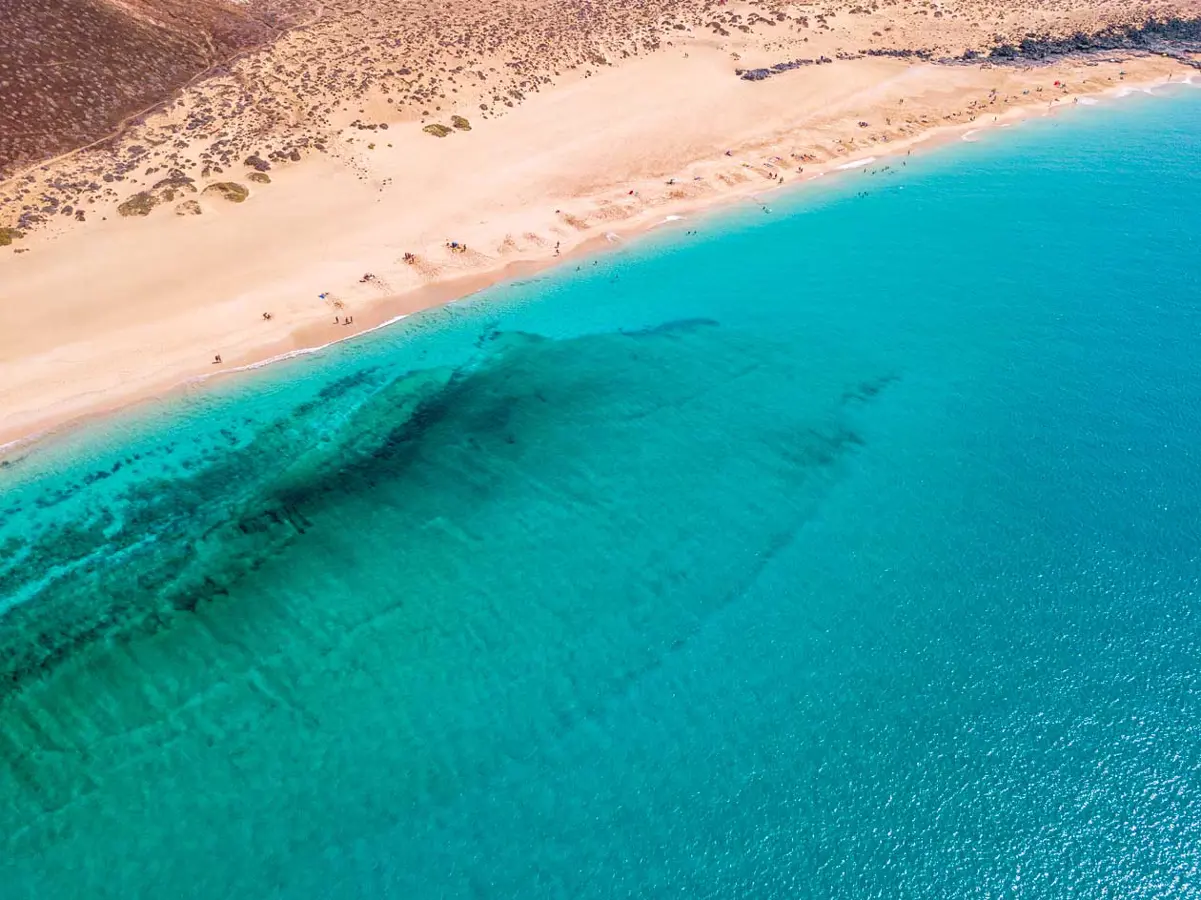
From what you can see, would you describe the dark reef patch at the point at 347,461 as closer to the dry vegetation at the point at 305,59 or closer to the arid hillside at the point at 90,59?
the dry vegetation at the point at 305,59

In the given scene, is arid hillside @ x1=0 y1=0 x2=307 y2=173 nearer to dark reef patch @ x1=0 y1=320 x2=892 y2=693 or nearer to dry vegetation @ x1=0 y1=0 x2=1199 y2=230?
dry vegetation @ x1=0 y1=0 x2=1199 y2=230

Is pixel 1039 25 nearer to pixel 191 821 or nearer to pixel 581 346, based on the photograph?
pixel 581 346

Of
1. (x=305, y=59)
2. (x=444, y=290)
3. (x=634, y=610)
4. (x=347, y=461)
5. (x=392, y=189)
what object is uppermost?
(x=305, y=59)

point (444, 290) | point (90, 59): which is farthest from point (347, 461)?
point (90, 59)

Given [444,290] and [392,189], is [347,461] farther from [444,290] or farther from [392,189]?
[392,189]

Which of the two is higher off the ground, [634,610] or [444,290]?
[444,290]

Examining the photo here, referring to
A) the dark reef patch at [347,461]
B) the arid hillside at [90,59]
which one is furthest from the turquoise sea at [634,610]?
the arid hillside at [90,59]
